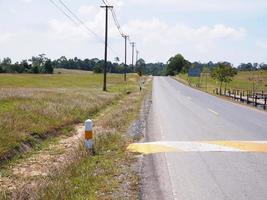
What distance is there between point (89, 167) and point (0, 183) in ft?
6.18

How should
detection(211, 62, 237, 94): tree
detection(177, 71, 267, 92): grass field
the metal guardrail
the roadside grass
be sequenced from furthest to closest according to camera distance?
detection(177, 71, 267, 92): grass field
detection(211, 62, 237, 94): tree
the metal guardrail
the roadside grass

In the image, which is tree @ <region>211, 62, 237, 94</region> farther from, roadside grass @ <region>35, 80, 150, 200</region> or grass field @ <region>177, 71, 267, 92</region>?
roadside grass @ <region>35, 80, 150, 200</region>

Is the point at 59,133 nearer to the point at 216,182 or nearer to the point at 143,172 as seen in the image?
the point at 143,172

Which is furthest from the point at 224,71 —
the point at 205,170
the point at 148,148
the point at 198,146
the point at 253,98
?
the point at 205,170

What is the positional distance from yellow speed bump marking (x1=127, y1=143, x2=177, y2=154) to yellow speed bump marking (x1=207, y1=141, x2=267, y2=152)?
171 cm

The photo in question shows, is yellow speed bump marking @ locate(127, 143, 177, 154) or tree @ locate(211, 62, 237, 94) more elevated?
tree @ locate(211, 62, 237, 94)

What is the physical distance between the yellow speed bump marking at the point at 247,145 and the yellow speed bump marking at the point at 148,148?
1.71m

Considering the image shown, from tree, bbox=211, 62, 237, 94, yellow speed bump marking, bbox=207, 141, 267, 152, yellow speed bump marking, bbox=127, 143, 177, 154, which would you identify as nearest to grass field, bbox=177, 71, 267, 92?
tree, bbox=211, 62, 237, 94

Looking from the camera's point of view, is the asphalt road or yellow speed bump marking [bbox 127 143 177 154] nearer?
the asphalt road

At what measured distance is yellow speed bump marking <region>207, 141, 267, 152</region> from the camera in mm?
12547

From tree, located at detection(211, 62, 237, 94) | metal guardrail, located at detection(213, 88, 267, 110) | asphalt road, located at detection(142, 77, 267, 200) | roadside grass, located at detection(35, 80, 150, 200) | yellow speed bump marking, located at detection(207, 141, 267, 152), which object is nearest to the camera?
roadside grass, located at detection(35, 80, 150, 200)

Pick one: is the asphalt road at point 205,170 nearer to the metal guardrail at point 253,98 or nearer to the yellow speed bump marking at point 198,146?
the yellow speed bump marking at point 198,146

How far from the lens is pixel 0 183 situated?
966 centimetres

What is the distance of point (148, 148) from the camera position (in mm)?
12938
